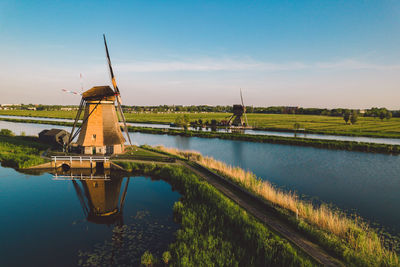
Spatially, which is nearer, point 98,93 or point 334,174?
point 334,174

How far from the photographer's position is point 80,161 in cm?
2377

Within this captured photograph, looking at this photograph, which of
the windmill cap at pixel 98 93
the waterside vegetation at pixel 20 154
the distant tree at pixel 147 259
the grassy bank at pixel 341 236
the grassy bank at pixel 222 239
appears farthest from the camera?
the windmill cap at pixel 98 93

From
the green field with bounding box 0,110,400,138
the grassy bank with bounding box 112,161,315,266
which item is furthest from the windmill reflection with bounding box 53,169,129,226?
the green field with bounding box 0,110,400,138

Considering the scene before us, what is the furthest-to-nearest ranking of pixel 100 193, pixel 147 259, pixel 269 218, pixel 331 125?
pixel 331 125
pixel 100 193
pixel 269 218
pixel 147 259

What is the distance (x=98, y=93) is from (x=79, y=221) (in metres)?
15.9

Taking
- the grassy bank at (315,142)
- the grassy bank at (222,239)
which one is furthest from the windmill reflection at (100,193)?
the grassy bank at (315,142)

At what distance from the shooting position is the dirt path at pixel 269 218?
8906 mm

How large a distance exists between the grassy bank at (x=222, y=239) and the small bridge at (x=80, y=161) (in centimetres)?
1269

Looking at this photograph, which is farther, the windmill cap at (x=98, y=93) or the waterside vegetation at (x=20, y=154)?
the windmill cap at (x=98, y=93)

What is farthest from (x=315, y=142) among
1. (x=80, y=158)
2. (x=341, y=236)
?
(x=80, y=158)

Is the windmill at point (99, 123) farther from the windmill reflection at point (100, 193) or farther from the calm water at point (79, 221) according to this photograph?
the calm water at point (79, 221)

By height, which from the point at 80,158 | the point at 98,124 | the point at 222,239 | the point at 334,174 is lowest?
the point at 334,174

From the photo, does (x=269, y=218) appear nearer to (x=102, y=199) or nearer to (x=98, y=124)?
(x=102, y=199)

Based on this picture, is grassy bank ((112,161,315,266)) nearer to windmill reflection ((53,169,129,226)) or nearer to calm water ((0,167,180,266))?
calm water ((0,167,180,266))
